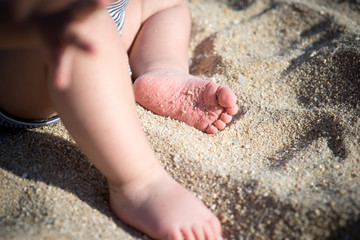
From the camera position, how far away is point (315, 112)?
1399mm

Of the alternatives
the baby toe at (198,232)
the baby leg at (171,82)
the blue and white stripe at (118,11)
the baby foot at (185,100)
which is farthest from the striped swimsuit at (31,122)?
the baby toe at (198,232)

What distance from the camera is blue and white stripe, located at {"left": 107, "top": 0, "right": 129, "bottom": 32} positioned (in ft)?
4.53

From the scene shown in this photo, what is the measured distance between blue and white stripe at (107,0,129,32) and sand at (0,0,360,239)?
0.38 meters

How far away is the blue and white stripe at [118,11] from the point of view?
138 centimetres

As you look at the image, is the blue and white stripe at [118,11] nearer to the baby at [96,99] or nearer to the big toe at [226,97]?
the baby at [96,99]

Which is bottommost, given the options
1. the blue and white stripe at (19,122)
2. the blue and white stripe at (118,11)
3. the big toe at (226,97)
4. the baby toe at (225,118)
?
the blue and white stripe at (19,122)

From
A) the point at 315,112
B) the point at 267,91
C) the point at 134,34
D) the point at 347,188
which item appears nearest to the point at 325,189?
the point at 347,188

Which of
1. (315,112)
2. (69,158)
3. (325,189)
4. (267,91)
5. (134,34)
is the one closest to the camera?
(325,189)

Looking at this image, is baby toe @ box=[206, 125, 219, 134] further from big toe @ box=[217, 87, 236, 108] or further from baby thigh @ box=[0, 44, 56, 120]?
baby thigh @ box=[0, 44, 56, 120]

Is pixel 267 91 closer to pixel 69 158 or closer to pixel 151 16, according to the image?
pixel 151 16

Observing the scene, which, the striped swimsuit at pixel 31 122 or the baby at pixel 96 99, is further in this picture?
the striped swimsuit at pixel 31 122

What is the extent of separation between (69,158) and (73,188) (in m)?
0.14

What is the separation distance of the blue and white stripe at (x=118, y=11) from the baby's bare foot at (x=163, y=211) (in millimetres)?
697

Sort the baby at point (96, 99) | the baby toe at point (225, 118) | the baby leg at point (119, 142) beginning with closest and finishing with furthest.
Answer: the baby at point (96, 99), the baby leg at point (119, 142), the baby toe at point (225, 118)
